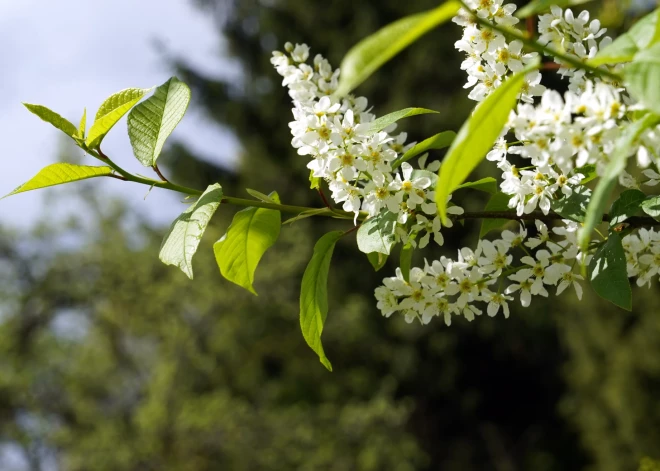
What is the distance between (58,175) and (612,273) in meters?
0.42

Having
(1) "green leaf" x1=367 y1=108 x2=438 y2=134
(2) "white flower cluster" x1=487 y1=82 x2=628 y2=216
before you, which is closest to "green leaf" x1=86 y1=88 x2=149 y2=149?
(1) "green leaf" x1=367 y1=108 x2=438 y2=134

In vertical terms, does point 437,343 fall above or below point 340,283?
below

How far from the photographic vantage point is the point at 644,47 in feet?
1.03

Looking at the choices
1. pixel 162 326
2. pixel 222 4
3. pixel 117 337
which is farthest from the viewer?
pixel 222 4

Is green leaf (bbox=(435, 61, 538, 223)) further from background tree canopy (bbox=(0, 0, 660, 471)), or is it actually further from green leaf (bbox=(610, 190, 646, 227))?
background tree canopy (bbox=(0, 0, 660, 471))

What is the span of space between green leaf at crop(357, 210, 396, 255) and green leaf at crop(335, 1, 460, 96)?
0.26 metres

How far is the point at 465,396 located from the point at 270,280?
2.91 meters

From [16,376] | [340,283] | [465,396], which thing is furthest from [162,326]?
[465,396]

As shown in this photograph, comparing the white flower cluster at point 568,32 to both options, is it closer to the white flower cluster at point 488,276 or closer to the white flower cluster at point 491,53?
the white flower cluster at point 491,53

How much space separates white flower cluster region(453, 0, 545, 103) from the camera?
527 millimetres

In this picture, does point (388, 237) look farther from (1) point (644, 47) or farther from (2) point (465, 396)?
(2) point (465, 396)

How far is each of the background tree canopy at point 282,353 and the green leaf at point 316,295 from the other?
367cm

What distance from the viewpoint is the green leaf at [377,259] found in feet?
1.86

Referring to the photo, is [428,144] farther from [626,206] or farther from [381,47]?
[381,47]
